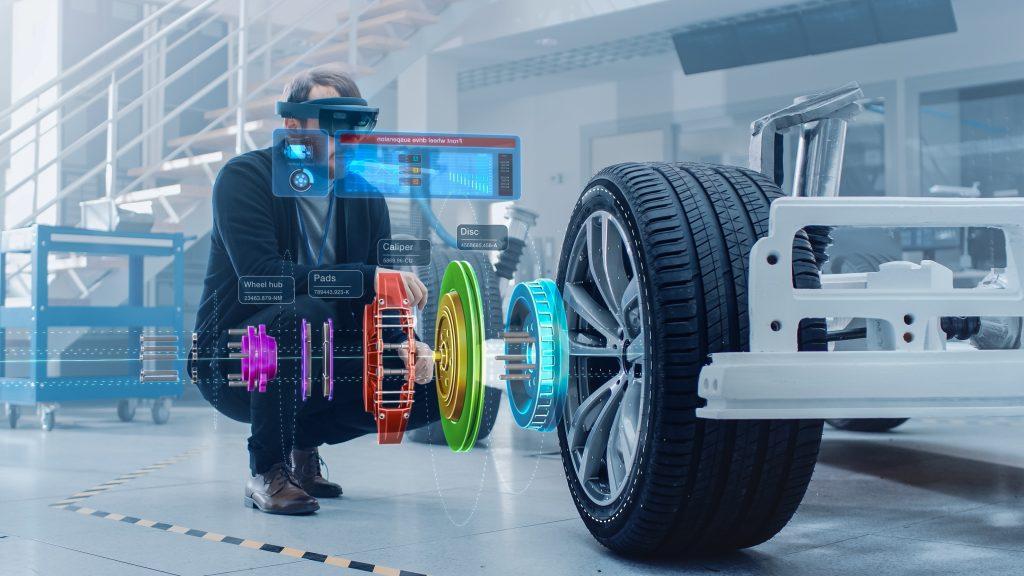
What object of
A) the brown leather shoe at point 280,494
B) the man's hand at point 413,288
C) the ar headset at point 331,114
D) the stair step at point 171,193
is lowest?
the brown leather shoe at point 280,494

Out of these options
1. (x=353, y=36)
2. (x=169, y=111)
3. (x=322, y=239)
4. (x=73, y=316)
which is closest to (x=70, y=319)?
(x=73, y=316)

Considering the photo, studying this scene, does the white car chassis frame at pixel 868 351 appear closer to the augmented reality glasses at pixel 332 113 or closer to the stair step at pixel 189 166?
the augmented reality glasses at pixel 332 113

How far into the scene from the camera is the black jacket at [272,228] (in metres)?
2.22

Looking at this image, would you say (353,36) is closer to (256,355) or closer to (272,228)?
(272,228)

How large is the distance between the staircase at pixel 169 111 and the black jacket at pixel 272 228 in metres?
2.94

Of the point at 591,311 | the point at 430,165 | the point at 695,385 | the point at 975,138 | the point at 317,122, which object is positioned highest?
the point at 975,138

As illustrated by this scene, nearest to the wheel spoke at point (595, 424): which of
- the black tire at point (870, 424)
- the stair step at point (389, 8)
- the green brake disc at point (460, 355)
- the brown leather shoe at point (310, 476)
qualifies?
the green brake disc at point (460, 355)

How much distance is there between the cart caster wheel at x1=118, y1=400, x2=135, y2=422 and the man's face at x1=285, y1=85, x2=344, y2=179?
3577mm

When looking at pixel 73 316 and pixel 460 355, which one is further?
pixel 73 316

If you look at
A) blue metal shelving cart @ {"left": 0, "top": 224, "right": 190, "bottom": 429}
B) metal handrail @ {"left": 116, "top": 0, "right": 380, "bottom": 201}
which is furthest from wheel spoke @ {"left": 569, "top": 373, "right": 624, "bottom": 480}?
metal handrail @ {"left": 116, "top": 0, "right": 380, "bottom": 201}

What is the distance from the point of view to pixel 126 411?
5.30 metres

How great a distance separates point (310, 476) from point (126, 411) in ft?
9.95

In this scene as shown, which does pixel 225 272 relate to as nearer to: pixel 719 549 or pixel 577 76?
pixel 719 549

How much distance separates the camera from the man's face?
211 centimetres
